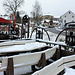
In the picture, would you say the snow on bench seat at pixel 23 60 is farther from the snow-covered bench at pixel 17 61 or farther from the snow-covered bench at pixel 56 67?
the snow-covered bench at pixel 56 67

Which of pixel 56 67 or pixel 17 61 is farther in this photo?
pixel 17 61

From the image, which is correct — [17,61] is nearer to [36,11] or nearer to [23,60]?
[23,60]

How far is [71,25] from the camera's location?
4121 millimetres

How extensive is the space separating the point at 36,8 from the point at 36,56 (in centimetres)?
6107

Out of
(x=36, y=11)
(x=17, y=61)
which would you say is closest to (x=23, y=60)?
(x=17, y=61)

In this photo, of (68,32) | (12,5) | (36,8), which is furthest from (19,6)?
(68,32)

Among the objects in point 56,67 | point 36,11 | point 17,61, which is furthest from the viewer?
point 36,11

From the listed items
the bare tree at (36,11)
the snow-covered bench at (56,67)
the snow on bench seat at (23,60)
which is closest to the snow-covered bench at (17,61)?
the snow on bench seat at (23,60)

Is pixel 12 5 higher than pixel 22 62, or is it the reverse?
pixel 12 5

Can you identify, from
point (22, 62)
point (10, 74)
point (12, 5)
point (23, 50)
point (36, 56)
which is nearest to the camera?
point (10, 74)

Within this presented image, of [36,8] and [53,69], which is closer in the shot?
[53,69]

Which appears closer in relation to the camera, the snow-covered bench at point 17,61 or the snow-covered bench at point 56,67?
the snow-covered bench at point 56,67

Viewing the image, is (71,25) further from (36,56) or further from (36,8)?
(36,8)

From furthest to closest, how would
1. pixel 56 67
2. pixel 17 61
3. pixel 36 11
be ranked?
pixel 36 11 < pixel 17 61 < pixel 56 67
